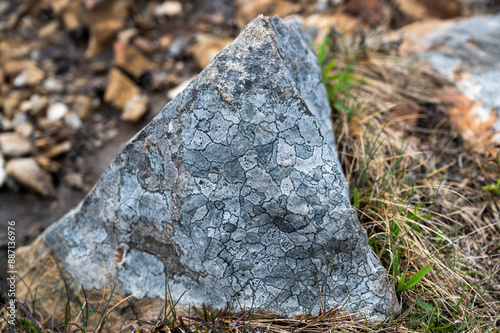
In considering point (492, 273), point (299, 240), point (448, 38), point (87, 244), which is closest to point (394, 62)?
point (448, 38)

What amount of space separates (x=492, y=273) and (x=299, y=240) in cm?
105

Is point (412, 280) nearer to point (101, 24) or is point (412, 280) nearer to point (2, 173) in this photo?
point (2, 173)

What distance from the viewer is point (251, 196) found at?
1480 millimetres

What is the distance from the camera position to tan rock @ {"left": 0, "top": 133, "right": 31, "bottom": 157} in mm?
3119

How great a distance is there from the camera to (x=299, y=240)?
1.48m

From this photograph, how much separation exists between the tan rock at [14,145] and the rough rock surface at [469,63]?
11.2 feet

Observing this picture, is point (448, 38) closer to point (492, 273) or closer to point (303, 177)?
point (492, 273)

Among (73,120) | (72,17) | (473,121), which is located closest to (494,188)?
(473,121)

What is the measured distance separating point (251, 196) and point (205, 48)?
2626 millimetres

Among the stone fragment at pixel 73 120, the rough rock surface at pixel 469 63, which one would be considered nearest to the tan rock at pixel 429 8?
the rough rock surface at pixel 469 63

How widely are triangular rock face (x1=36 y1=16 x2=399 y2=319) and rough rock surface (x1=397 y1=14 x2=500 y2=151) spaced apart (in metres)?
1.46

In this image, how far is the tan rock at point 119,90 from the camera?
137 inches

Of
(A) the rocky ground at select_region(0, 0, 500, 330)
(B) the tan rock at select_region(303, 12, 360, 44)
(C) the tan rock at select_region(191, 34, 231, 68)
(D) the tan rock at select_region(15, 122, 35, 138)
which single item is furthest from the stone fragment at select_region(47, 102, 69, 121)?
(B) the tan rock at select_region(303, 12, 360, 44)

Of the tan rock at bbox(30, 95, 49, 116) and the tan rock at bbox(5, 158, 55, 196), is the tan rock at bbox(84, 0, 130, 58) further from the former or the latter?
the tan rock at bbox(5, 158, 55, 196)
